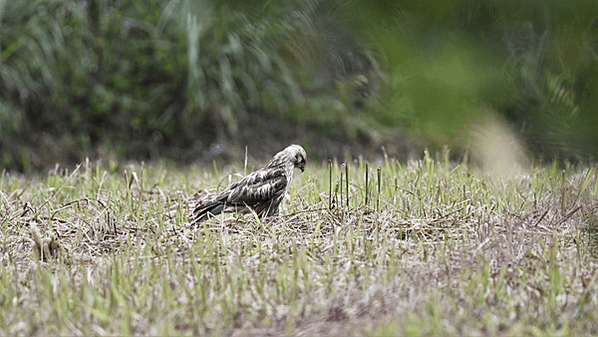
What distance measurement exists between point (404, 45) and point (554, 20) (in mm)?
302

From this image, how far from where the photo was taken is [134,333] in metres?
1.98

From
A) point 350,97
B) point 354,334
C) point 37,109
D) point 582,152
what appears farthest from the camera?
point 350,97

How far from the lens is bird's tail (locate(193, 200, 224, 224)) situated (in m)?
3.15

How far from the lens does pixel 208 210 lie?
10.4 ft

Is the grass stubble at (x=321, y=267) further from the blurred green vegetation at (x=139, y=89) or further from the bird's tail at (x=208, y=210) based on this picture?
the blurred green vegetation at (x=139, y=89)

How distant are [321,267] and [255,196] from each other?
865mm

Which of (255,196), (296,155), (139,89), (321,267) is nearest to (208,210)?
(255,196)

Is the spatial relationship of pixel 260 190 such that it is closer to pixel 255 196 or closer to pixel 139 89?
pixel 255 196

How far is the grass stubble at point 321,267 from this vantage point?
6.58 feet

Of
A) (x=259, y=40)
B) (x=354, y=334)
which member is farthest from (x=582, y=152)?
(x=259, y=40)

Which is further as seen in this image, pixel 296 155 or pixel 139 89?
pixel 139 89

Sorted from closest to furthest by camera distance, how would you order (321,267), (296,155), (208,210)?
1. (321,267)
2. (208,210)
3. (296,155)

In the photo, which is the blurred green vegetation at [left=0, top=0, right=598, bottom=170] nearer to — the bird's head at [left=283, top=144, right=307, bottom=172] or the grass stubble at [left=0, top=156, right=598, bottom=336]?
the bird's head at [left=283, top=144, right=307, bottom=172]

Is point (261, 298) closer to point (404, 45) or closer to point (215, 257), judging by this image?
point (215, 257)
